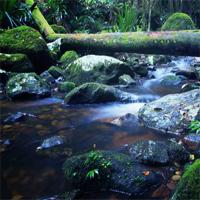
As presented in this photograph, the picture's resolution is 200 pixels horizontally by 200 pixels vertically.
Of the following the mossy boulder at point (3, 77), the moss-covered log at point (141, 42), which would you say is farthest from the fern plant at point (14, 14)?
the mossy boulder at point (3, 77)

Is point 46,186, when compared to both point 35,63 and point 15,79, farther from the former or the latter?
point 35,63

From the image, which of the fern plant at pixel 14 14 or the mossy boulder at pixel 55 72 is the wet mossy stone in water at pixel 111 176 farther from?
the fern plant at pixel 14 14

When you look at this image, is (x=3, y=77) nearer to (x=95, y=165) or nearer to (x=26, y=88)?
(x=26, y=88)

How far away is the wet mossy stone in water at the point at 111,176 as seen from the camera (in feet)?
9.46

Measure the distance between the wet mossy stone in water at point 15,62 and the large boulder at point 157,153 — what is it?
4.57m

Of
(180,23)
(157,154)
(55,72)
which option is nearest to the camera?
(157,154)

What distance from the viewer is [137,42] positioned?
25.5ft

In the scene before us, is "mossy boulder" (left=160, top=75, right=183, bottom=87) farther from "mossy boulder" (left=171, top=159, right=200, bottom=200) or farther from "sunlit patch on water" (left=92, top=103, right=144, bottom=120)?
"mossy boulder" (left=171, top=159, right=200, bottom=200)

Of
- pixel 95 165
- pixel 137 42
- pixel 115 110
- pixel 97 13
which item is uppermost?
pixel 97 13

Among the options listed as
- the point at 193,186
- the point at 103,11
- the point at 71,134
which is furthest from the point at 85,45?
the point at 193,186

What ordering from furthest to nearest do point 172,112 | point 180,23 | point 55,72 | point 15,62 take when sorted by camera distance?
1. point 180,23
2. point 55,72
3. point 15,62
4. point 172,112

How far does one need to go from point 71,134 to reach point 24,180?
50.9 inches

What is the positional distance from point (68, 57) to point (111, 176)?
6.24m

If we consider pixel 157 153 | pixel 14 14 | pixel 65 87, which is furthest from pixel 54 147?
pixel 14 14
